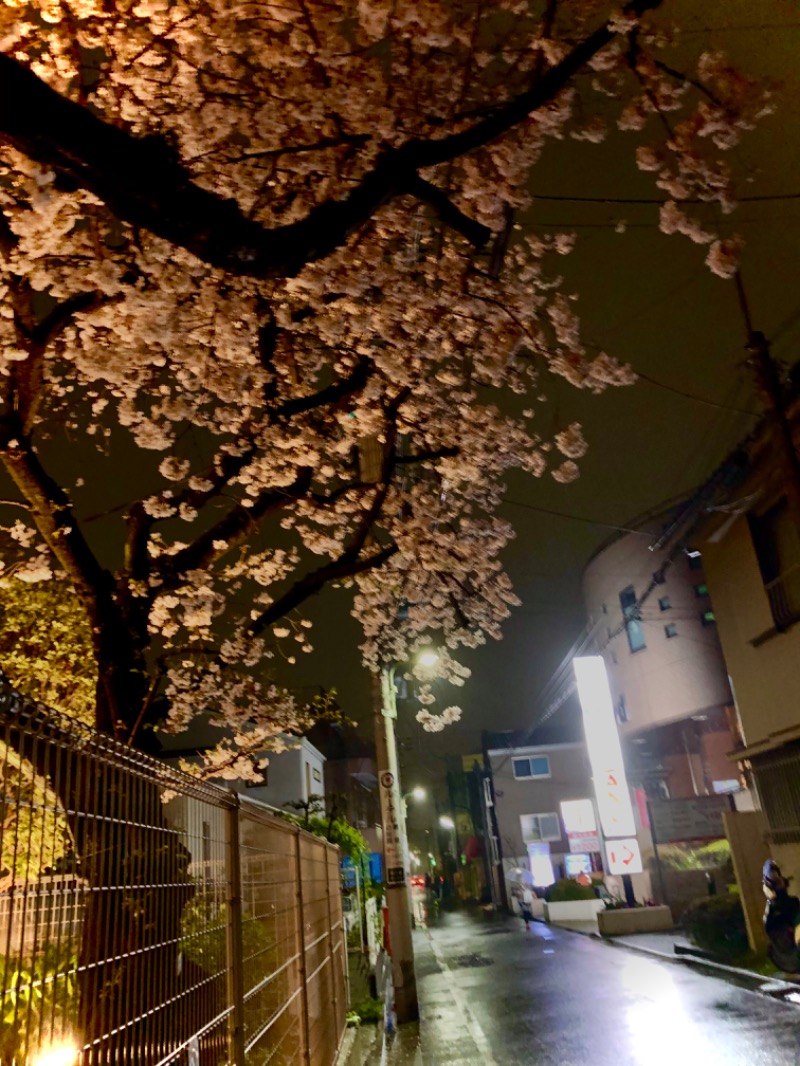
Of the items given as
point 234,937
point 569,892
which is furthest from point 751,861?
point 569,892

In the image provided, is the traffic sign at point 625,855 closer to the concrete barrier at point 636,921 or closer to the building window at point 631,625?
the concrete barrier at point 636,921

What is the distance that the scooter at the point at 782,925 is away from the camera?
12.4 metres

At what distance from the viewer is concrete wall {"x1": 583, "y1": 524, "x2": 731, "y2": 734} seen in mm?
30078

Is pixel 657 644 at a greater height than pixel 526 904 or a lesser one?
greater

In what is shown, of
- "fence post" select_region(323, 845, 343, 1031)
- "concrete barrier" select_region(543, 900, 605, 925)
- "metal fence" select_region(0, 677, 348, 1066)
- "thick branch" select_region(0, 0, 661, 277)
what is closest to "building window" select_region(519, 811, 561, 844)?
"concrete barrier" select_region(543, 900, 605, 925)

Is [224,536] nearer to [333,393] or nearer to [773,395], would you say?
[333,393]

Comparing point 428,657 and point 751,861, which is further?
point 751,861

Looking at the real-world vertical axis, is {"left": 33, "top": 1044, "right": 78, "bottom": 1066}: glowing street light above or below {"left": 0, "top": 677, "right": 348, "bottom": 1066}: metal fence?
below

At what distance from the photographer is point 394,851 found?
12562 millimetres

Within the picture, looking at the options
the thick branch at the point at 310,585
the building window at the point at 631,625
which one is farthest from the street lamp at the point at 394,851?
the building window at the point at 631,625

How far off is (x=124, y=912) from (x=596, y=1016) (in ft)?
35.7

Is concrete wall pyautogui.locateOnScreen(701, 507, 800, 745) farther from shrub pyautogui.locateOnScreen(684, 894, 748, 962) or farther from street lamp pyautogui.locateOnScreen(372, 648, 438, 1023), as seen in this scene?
street lamp pyautogui.locateOnScreen(372, 648, 438, 1023)

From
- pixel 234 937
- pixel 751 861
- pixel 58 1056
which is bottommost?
pixel 751 861

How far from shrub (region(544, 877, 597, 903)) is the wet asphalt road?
11432 millimetres
